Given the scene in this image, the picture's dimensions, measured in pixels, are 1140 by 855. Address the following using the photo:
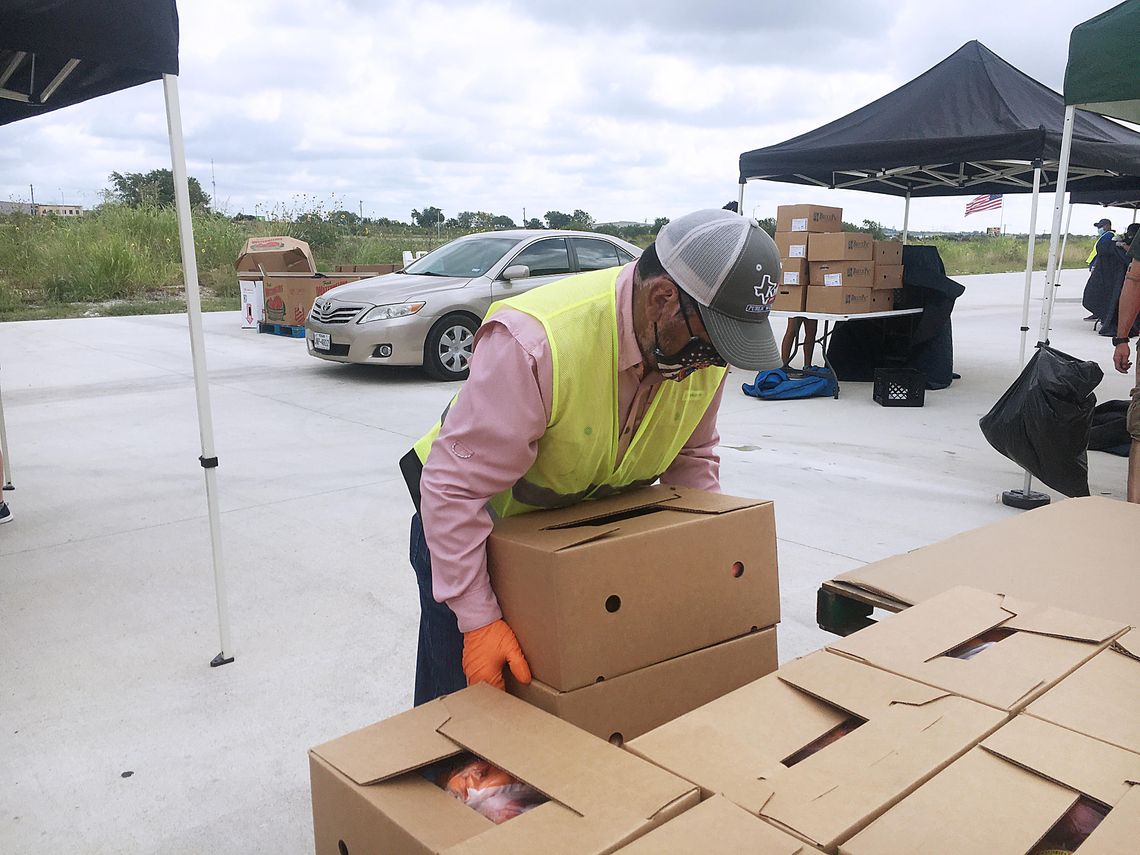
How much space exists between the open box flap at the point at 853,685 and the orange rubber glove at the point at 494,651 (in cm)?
41

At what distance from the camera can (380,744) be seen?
1200 millimetres

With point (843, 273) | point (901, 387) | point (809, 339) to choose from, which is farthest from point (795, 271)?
point (901, 387)

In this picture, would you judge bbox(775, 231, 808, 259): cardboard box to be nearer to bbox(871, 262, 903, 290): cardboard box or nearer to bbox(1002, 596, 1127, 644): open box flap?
bbox(871, 262, 903, 290): cardboard box

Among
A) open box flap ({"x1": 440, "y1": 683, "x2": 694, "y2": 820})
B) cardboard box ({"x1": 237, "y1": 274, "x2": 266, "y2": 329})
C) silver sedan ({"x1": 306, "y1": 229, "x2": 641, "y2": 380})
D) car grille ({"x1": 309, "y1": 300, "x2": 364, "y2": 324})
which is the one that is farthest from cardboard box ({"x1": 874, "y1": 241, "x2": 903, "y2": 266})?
cardboard box ({"x1": 237, "y1": 274, "x2": 266, "y2": 329})

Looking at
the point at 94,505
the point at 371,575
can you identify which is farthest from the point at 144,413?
the point at 371,575

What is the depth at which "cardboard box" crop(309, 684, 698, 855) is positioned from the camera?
3.17 feet

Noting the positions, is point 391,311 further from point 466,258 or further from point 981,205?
point 981,205

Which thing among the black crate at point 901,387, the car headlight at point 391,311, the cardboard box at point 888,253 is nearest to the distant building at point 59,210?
the car headlight at point 391,311

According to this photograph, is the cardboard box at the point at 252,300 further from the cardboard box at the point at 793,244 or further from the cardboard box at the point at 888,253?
the cardboard box at the point at 888,253

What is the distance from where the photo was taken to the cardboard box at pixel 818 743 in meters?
0.98

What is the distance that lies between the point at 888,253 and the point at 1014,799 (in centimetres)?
750

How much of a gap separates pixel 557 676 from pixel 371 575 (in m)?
2.34

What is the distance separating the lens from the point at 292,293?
11.3m

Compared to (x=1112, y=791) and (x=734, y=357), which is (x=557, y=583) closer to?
(x=734, y=357)
